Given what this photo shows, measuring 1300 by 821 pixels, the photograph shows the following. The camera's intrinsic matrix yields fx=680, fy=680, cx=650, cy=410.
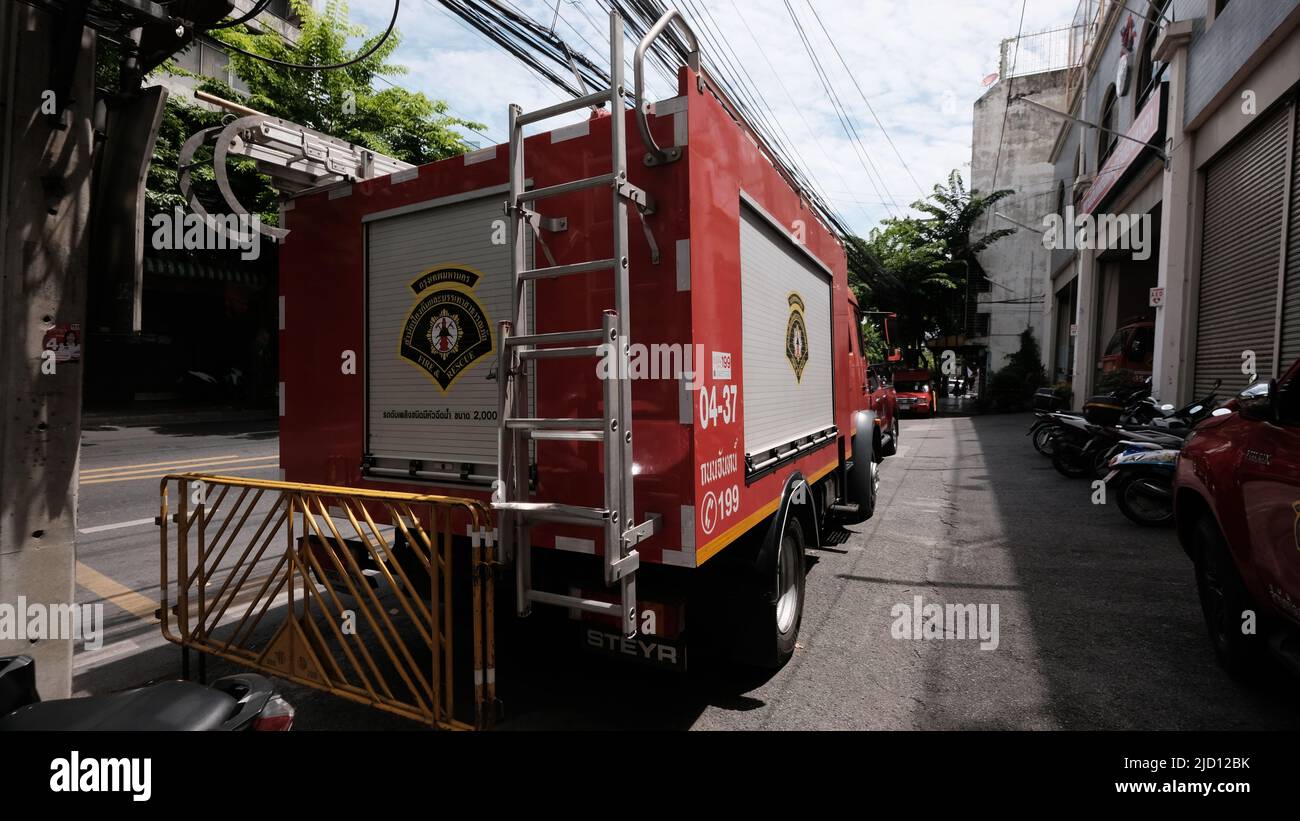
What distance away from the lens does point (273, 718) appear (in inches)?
72.6

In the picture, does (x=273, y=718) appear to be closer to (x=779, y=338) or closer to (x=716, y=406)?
(x=716, y=406)

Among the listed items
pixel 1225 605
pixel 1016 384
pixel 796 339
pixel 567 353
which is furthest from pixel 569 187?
pixel 1016 384

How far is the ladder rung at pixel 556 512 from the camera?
8.65 feet

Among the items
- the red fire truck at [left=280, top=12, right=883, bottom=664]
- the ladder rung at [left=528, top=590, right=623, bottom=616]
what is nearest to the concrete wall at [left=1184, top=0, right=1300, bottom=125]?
the red fire truck at [left=280, top=12, right=883, bottom=664]

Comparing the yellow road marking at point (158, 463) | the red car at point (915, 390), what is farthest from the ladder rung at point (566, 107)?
the red car at point (915, 390)

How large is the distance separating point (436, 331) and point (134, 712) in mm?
2247

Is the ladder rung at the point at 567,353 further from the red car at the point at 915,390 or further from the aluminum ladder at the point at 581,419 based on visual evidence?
the red car at the point at 915,390

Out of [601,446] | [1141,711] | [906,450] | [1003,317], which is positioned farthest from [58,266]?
[1003,317]

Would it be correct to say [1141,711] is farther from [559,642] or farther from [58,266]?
[58,266]

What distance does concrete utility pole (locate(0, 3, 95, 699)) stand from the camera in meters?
3.21

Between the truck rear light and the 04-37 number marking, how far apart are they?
1.73 meters

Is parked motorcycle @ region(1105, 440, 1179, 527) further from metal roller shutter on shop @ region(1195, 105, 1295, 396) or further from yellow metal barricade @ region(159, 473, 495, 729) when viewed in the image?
yellow metal barricade @ region(159, 473, 495, 729)

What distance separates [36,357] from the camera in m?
3.29
